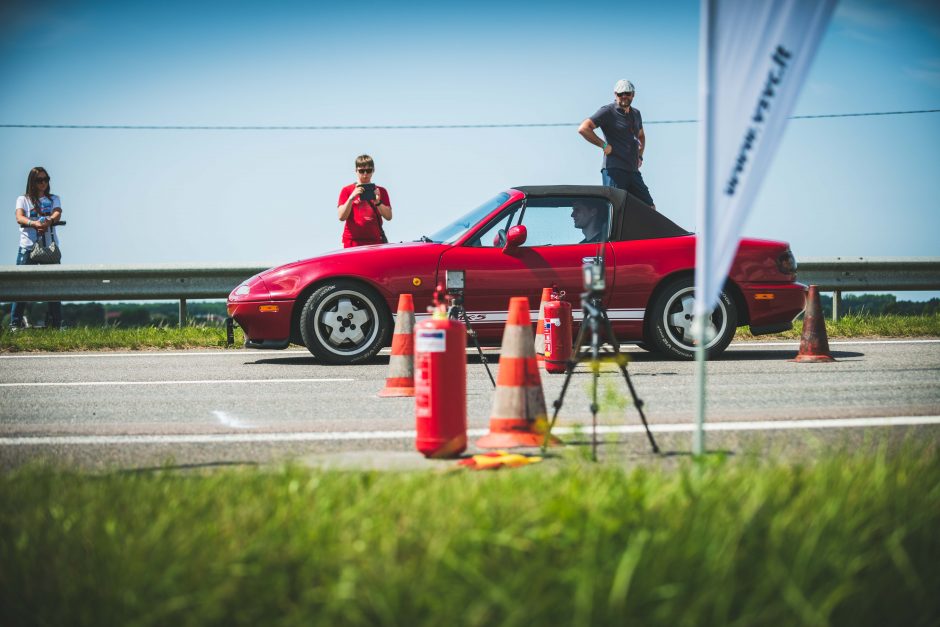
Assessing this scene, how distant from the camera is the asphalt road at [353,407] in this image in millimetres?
4934

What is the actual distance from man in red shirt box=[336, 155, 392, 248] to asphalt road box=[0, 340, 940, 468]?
55.1 inches

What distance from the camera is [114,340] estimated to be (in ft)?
37.7

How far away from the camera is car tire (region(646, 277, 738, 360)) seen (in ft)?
29.6

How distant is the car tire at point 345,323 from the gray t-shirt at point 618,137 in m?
3.25

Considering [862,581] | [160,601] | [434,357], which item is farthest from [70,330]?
[862,581]

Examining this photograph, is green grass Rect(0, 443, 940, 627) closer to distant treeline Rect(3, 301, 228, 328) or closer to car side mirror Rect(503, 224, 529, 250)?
car side mirror Rect(503, 224, 529, 250)

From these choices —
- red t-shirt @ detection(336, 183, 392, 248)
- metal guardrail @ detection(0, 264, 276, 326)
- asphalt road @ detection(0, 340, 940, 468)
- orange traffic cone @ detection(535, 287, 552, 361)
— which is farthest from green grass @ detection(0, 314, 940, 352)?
orange traffic cone @ detection(535, 287, 552, 361)

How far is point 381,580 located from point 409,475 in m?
1.27

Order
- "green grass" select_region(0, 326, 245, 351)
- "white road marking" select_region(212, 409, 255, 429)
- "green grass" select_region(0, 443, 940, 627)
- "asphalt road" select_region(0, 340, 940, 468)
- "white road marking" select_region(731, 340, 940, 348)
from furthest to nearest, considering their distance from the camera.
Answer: "green grass" select_region(0, 326, 245, 351) < "white road marking" select_region(731, 340, 940, 348) < "white road marking" select_region(212, 409, 255, 429) < "asphalt road" select_region(0, 340, 940, 468) < "green grass" select_region(0, 443, 940, 627)

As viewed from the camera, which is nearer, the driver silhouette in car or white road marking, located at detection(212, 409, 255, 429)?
white road marking, located at detection(212, 409, 255, 429)

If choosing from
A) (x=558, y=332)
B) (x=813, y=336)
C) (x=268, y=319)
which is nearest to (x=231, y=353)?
(x=268, y=319)

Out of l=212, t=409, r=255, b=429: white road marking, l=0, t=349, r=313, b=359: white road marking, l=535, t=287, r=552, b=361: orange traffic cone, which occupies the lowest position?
l=212, t=409, r=255, b=429: white road marking

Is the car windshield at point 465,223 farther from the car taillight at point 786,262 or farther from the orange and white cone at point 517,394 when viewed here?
the orange and white cone at point 517,394

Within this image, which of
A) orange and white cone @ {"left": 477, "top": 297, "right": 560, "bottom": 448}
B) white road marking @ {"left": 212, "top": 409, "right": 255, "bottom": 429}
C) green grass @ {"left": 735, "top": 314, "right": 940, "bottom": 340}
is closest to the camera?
orange and white cone @ {"left": 477, "top": 297, "right": 560, "bottom": 448}
